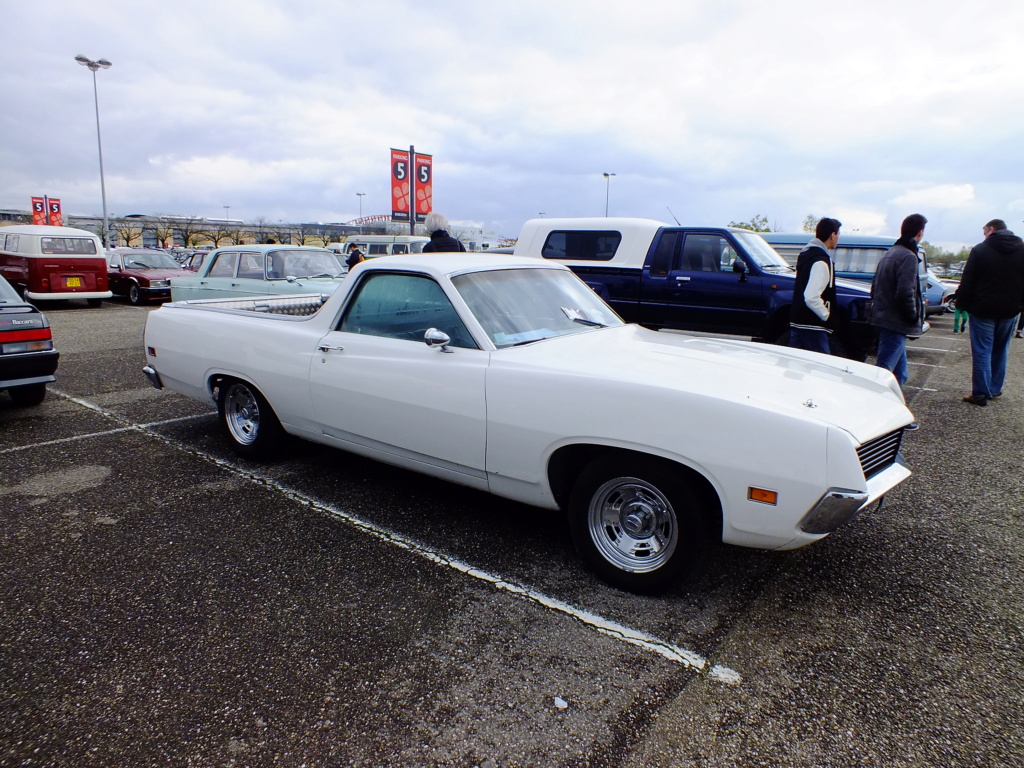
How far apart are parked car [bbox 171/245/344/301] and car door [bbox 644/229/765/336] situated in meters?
4.70

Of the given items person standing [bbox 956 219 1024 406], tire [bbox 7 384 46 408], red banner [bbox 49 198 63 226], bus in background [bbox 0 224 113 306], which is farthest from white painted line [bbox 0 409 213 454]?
red banner [bbox 49 198 63 226]

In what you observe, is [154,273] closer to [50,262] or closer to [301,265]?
[50,262]

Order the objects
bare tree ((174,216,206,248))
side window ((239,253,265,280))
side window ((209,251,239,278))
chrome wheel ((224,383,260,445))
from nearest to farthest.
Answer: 1. chrome wheel ((224,383,260,445))
2. side window ((239,253,265,280))
3. side window ((209,251,239,278))
4. bare tree ((174,216,206,248))

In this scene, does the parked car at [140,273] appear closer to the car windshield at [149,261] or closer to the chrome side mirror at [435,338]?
the car windshield at [149,261]

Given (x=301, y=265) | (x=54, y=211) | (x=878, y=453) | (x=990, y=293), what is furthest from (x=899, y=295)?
(x=54, y=211)

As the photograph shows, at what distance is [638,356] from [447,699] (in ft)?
5.80

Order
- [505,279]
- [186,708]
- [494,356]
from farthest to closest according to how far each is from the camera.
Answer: [505,279] < [494,356] < [186,708]

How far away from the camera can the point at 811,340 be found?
537 cm

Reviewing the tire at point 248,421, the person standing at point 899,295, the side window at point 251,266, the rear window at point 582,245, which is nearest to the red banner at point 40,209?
the side window at point 251,266

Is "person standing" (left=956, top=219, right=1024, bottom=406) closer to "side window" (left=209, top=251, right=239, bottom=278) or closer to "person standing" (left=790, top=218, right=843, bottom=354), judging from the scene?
"person standing" (left=790, top=218, right=843, bottom=354)

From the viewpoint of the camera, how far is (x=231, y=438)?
4617mm

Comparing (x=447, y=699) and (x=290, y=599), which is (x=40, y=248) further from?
(x=447, y=699)

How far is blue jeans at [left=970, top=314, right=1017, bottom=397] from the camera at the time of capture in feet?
21.3

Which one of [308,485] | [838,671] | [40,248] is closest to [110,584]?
[308,485]
